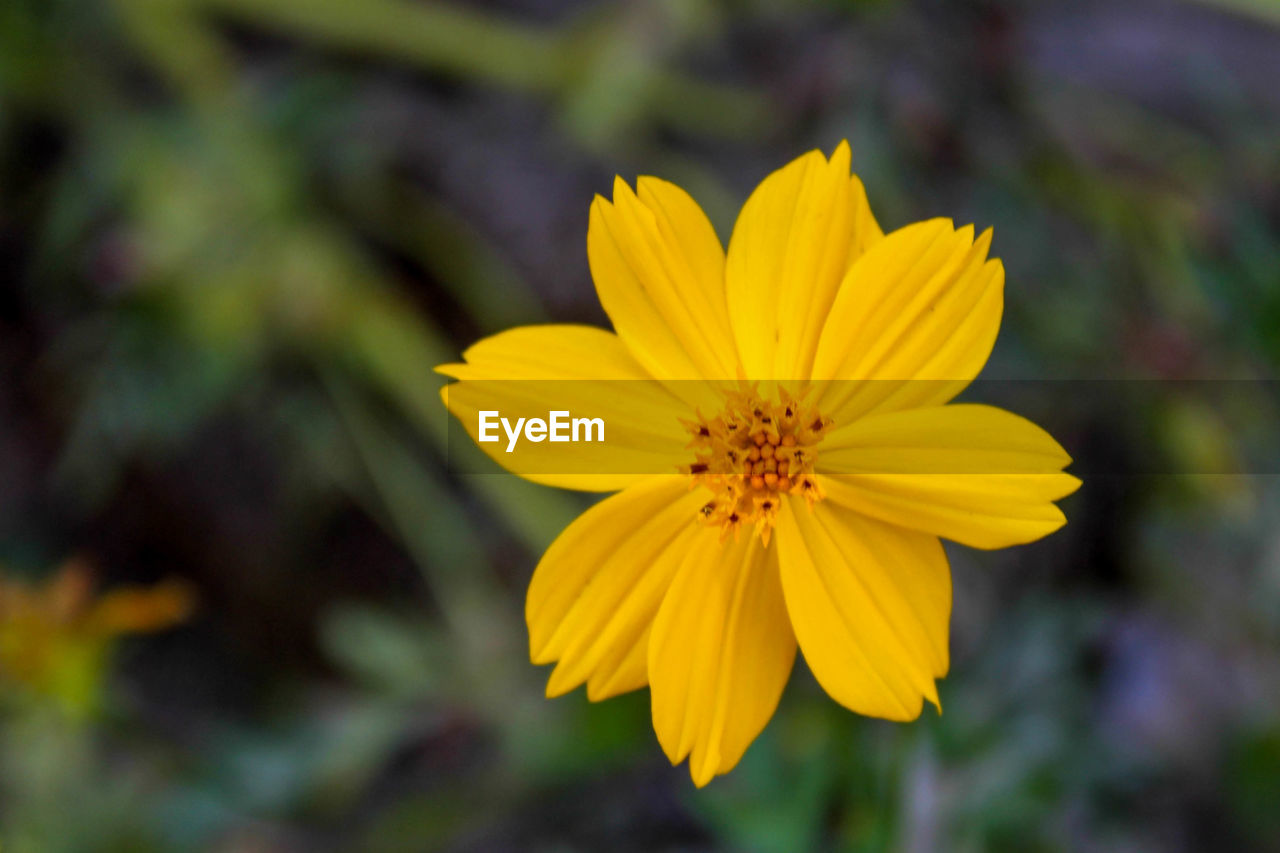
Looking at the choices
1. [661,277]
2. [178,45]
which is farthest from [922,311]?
[178,45]

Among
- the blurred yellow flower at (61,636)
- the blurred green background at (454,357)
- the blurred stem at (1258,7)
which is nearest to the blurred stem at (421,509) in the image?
the blurred green background at (454,357)

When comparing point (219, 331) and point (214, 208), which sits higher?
point (214, 208)

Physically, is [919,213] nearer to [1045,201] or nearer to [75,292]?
[1045,201]

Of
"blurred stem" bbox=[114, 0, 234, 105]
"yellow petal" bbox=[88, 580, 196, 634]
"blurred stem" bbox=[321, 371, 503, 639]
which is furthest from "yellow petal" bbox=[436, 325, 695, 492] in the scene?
"blurred stem" bbox=[114, 0, 234, 105]

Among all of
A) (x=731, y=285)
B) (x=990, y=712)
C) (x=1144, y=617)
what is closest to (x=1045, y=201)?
(x=1144, y=617)

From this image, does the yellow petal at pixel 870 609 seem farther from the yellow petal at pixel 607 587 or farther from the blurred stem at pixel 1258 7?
the blurred stem at pixel 1258 7

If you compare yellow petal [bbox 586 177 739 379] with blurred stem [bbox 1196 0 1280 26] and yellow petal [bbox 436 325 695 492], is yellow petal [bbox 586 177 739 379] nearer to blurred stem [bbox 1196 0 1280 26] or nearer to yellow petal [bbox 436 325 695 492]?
yellow petal [bbox 436 325 695 492]

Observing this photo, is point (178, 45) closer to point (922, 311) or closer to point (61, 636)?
point (61, 636)
